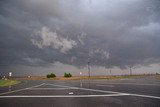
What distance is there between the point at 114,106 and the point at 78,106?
1772 millimetres

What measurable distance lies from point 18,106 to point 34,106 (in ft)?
2.79

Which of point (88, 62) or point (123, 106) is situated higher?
point (88, 62)

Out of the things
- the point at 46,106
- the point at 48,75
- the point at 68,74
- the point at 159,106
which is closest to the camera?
the point at 159,106

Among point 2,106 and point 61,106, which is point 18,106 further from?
point 61,106

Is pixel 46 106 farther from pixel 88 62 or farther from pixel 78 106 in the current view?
pixel 88 62

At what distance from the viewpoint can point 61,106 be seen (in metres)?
10.1

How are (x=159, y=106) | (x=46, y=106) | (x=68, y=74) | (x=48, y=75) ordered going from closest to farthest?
(x=159, y=106), (x=46, y=106), (x=68, y=74), (x=48, y=75)

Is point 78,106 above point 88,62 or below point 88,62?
below

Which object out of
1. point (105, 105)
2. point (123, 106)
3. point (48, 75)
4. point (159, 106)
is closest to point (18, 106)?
point (105, 105)

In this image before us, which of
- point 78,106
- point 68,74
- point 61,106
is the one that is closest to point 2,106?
point 61,106

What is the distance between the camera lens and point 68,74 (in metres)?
88.9

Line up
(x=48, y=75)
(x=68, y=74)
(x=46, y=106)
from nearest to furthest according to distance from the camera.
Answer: (x=46, y=106)
(x=68, y=74)
(x=48, y=75)

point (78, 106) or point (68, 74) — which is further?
point (68, 74)

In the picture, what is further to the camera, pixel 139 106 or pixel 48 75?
pixel 48 75
